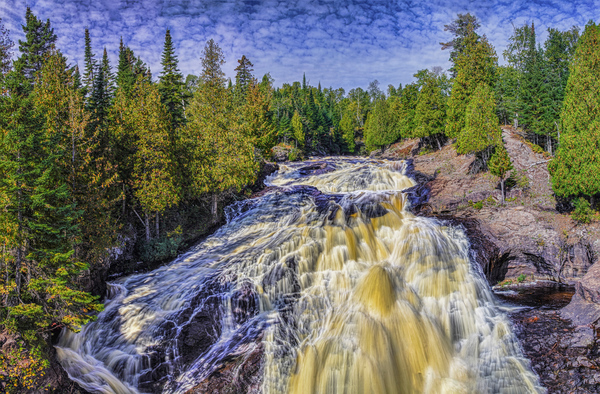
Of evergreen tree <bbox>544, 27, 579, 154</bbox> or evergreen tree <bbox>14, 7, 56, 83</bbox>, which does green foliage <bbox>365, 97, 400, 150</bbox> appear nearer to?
evergreen tree <bbox>544, 27, 579, 154</bbox>

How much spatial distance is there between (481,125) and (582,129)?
6.29 metres

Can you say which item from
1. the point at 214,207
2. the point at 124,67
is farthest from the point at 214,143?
the point at 124,67

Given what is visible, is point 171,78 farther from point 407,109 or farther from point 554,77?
point 554,77

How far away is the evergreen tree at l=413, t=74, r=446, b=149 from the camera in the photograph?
3381 centimetres

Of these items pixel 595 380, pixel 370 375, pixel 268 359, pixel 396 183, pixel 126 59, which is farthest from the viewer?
pixel 126 59

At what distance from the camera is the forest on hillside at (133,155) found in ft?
27.5

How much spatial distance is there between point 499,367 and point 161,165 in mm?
18646

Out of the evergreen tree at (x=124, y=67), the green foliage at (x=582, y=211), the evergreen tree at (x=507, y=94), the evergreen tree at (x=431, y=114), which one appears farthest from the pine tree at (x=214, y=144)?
the evergreen tree at (x=507, y=94)

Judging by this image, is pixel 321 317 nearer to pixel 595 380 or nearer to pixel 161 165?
pixel 595 380

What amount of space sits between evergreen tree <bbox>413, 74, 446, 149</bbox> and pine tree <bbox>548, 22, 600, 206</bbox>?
17529 mm

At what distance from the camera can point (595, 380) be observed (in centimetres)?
766

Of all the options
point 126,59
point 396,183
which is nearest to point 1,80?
point 396,183

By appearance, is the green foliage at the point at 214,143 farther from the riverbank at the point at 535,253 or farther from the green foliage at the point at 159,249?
the riverbank at the point at 535,253

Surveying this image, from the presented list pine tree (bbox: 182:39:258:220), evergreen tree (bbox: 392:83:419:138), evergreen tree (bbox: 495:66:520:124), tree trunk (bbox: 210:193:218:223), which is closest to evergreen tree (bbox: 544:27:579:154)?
evergreen tree (bbox: 495:66:520:124)
